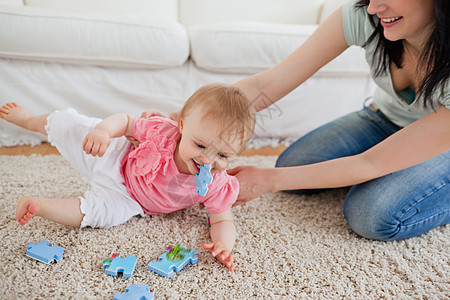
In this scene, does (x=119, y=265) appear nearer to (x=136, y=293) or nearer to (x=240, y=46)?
(x=136, y=293)

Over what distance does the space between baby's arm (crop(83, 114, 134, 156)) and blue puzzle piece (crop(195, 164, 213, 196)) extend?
0.22 meters

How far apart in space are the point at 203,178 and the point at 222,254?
18 cm

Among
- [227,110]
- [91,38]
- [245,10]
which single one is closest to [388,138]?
[227,110]

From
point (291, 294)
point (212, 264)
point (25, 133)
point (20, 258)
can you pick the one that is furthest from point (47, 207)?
point (25, 133)

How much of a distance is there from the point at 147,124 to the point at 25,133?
2.46 ft

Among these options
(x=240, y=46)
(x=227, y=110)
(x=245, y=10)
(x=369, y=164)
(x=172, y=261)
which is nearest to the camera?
(x=227, y=110)

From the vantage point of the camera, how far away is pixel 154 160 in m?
0.87

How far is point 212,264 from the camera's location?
84cm

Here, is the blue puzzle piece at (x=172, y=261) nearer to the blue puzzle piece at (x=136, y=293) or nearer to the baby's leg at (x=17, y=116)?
the blue puzzle piece at (x=136, y=293)

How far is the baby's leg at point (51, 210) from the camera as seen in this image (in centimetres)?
80

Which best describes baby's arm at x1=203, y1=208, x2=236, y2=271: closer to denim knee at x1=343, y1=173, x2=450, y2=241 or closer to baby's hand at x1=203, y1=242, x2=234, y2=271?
baby's hand at x1=203, y1=242, x2=234, y2=271

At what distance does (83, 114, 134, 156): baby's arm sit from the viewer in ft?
2.64

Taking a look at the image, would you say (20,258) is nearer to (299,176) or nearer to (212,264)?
(212,264)

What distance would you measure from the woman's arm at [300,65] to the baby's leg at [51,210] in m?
0.54
